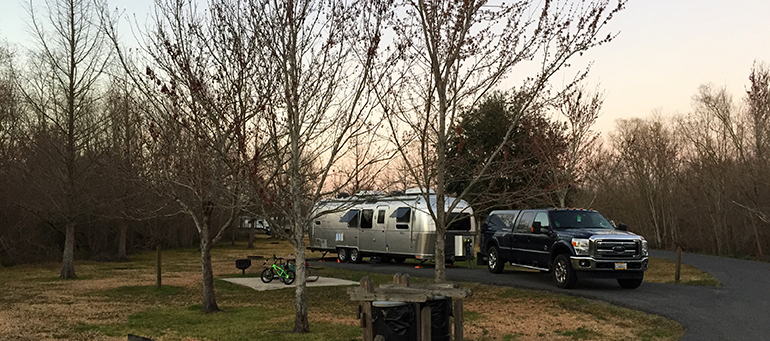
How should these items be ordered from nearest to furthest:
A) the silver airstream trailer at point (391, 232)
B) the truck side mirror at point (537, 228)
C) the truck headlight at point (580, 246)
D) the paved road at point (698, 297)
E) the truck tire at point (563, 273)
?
the paved road at point (698, 297)
the truck headlight at point (580, 246)
the truck tire at point (563, 273)
the truck side mirror at point (537, 228)
the silver airstream trailer at point (391, 232)

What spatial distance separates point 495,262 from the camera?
66.7ft

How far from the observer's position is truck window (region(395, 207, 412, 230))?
2412cm

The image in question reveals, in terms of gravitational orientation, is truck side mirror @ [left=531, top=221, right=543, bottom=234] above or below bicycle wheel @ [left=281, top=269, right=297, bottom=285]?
above

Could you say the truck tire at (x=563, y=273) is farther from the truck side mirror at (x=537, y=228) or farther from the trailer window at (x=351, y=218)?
the trailer window at (x=351, y=218)

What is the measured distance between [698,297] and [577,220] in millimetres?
3891

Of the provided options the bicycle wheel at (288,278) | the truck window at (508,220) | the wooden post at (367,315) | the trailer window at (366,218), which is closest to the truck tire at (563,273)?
the truck window at (508,220)

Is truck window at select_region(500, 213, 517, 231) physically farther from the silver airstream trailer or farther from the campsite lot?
the campsite lot

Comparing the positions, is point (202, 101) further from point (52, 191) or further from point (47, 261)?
point (47, 261)

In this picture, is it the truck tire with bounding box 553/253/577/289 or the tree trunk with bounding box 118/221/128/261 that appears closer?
the truck tire with bounding box 553/253/577/289

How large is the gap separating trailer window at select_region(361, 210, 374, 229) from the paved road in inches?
140

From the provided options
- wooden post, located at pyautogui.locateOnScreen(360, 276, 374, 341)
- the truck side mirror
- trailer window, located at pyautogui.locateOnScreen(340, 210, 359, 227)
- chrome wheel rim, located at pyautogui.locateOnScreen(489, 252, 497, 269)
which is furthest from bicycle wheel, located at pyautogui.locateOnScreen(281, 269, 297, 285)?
wooden post, located at pyautogui.locateOnScreen(360, 276, 374, 341)

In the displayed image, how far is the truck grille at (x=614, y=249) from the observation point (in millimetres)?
15617

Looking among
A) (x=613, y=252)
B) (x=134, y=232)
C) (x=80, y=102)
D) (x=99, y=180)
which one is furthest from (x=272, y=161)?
(x=134, y=232)

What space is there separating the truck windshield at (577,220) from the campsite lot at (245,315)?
2.39 meters
